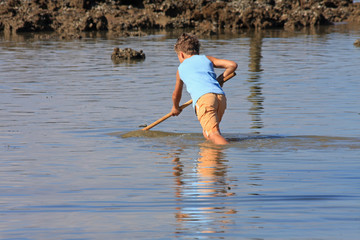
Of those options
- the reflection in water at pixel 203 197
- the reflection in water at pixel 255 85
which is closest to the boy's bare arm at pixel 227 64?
the reflection in water at pixel 203 197

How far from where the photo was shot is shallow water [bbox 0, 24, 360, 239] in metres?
4.89

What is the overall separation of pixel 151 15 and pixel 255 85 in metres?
18.0

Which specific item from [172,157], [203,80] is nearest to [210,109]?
[203,80]

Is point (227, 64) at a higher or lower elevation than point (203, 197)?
higher

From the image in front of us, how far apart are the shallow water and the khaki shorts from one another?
24 cm

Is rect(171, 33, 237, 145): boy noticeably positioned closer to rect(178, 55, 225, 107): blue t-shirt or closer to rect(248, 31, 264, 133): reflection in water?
rect(178, 55, 225, 107): blue t-shirt

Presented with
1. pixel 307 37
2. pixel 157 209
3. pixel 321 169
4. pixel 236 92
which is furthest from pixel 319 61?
pixel 157 209

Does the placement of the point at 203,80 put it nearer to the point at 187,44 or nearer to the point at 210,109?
the point at 210,109

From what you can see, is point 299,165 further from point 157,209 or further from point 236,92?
point 236,92

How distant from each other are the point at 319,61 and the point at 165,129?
8665 millimetres

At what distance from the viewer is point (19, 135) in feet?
29.9

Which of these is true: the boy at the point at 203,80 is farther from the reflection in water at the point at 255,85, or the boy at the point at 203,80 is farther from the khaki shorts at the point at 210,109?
the reflection in water at the point at 255,85

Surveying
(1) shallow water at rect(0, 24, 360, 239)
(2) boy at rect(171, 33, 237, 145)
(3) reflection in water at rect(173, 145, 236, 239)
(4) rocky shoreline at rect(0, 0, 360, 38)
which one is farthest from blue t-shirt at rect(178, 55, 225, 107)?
(4) rocky shoreline at rect(0, 0, 360, 38)

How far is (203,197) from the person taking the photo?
18.3 feet
